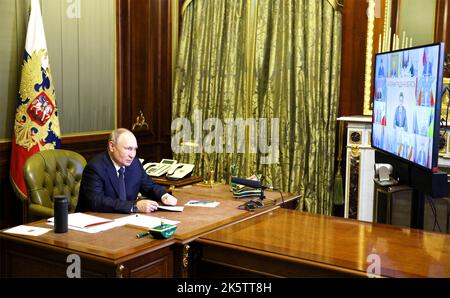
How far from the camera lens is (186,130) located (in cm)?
572

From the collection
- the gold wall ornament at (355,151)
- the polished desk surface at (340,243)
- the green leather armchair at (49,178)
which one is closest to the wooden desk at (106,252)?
the polished desk surface at (340,243)

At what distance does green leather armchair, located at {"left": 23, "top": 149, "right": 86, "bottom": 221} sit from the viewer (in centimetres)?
346

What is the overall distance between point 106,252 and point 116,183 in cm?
94

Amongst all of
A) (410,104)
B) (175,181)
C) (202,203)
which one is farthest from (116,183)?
(410,104)

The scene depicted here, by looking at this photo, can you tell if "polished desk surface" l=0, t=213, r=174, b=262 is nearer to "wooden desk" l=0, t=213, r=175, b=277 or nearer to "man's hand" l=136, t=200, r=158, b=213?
"wooden desk" l=0, t=213, r=175, b=277

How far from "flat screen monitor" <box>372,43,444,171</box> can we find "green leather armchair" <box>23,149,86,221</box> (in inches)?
82.4

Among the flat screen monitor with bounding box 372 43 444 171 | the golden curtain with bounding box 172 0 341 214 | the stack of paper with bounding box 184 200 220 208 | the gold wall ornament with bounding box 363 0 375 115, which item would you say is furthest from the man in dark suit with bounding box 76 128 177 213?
the gold wall ornament with bounding box 363 0 375 115

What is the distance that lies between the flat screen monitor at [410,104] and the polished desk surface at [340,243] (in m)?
0.47

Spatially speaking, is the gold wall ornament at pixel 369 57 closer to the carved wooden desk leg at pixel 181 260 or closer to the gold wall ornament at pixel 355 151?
the gold wall ornament at pixel 355 151

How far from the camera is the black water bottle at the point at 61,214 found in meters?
2.52

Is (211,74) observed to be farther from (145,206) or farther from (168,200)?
(145,206)
